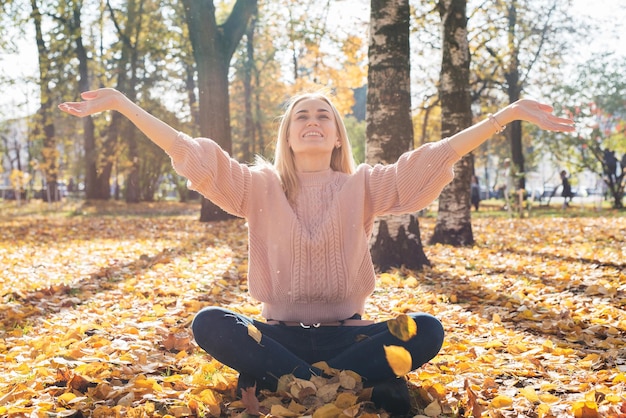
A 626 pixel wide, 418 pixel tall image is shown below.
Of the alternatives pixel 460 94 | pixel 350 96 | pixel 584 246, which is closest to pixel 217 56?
pixel 460 94

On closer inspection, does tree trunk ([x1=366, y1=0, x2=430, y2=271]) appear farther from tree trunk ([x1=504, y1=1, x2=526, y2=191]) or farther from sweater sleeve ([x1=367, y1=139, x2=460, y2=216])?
tree trunk ([x1=504, y1=1, x2=526, y2=191])

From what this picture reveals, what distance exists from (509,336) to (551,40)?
2077cm

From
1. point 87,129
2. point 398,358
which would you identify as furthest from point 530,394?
point 87,129

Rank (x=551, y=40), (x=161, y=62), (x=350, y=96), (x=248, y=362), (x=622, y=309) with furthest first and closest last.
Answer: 1. (x=161, y=62)
2. (x=350, y=96)
3. (x=551, y=40)
4. (x=622, y=309)
5. (x=248, y=362)

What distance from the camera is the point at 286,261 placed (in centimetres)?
297

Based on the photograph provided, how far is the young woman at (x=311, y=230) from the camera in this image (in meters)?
2.73

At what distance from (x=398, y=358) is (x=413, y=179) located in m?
0.92

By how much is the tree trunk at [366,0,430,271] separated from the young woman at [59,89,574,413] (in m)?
3.52

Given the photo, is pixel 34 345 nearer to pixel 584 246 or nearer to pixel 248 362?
pixel 248 362

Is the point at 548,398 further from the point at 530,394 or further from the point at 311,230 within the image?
the point at 311,230

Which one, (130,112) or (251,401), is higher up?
(130,112)

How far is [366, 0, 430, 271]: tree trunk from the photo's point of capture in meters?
6.71

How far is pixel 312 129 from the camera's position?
3160 mm

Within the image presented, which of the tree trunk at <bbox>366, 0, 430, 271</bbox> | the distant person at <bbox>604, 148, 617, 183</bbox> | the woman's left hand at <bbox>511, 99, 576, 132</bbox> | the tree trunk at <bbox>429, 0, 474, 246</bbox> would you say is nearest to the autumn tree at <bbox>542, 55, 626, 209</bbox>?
the distant person at <bbox>604, 148, 617, 183</bbox>
